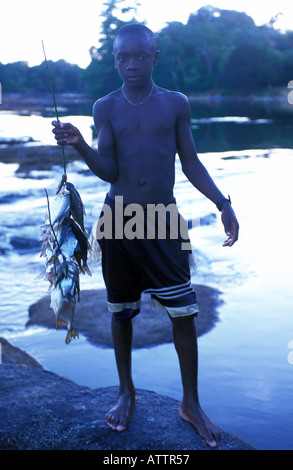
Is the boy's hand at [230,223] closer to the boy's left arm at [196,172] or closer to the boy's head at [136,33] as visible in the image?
the boy's left arm at [196,172]

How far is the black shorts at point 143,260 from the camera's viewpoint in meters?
2.67

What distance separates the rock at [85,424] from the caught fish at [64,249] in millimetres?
663

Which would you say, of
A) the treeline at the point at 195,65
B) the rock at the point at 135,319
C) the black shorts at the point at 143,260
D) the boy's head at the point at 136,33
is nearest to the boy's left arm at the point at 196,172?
the black shorts at the point at 143,260

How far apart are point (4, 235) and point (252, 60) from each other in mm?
48726

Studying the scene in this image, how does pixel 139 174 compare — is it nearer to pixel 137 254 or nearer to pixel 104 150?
pixel 104 150


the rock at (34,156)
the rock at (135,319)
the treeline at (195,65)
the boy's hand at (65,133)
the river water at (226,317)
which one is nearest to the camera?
the boy's hand at (65,133)

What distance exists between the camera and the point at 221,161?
1609 cm

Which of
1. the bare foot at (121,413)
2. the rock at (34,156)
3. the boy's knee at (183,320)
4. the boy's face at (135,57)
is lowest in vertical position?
the rock at (34,156)

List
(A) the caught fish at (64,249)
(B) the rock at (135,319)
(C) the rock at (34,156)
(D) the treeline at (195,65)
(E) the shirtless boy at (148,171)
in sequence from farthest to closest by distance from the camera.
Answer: (D) the treeline at (195,65) < (C) the rock at (34,156) < (B) the rock at (135,319) < (E) the shirtless boy at (148,171) < (A) the caught fish at (64,249)

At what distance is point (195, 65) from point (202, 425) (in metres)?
62.2


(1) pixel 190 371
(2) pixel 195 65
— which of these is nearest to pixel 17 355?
(1) pixel 190 371

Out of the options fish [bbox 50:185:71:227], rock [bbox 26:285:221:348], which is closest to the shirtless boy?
fish [bbox 50:185:71:227]

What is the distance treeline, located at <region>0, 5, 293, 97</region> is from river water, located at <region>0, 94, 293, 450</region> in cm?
4328
